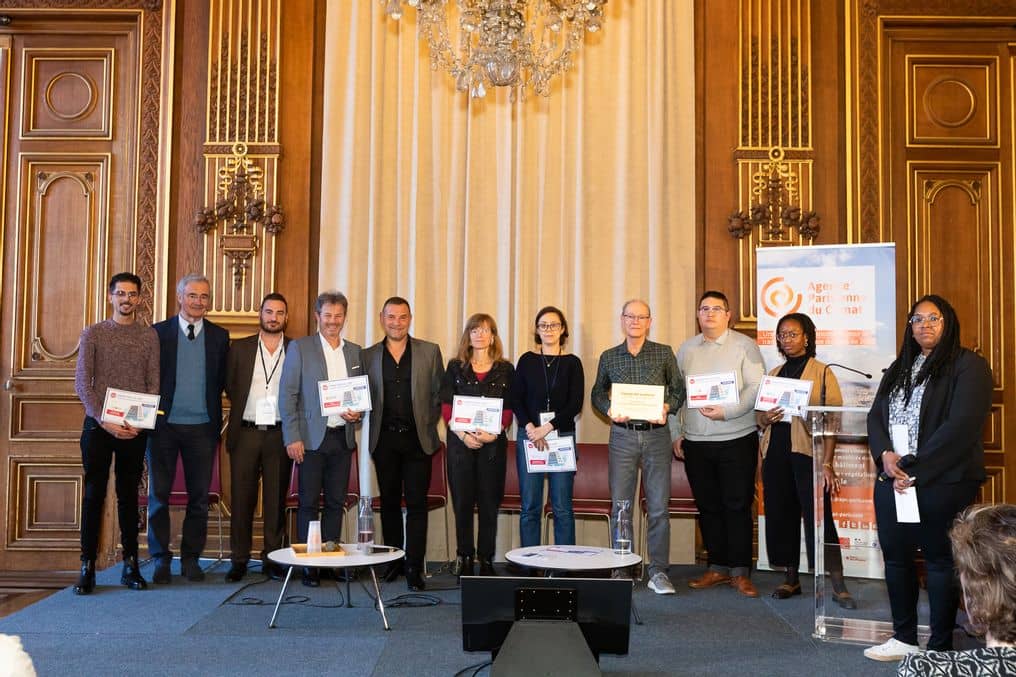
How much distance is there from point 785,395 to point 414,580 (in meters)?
2.34

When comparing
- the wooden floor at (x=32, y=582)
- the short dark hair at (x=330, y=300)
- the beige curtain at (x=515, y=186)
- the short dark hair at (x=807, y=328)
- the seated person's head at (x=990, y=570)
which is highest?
the beige curtain at (x=515, y=186)

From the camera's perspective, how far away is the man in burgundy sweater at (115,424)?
5.02 metres

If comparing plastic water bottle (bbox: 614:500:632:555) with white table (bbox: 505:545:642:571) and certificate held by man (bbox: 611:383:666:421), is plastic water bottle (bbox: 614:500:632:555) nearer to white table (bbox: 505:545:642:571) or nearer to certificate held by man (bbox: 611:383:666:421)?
white table (bbox: 505:545:642:571)

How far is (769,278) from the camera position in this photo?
6.02 m

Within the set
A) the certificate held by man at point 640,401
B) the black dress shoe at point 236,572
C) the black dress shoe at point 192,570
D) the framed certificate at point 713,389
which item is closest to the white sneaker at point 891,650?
the framed certificate at point 713,389

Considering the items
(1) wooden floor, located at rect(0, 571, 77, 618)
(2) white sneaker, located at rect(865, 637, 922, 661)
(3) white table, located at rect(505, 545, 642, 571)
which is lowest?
(1) wooden floor, located at rect(0, 571, 77, 618)

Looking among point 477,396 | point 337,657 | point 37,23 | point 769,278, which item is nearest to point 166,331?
point 477,396

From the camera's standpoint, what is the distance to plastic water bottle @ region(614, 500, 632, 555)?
4.41m

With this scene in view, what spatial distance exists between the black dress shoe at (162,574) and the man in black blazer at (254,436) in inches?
13.4

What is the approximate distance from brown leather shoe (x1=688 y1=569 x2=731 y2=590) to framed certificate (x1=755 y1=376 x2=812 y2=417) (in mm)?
1096

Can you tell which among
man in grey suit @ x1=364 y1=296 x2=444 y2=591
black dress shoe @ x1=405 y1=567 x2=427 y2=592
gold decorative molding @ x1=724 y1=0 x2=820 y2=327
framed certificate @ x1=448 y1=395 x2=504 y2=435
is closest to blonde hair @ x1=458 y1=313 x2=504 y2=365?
man in grey suit @ x1=364 y1=296 x2=444 y2=591

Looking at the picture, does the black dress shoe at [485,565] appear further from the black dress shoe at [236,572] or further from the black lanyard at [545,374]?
the black dress shoe at [236,572]

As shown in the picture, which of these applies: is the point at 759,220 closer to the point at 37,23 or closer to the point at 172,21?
the point at 172,21

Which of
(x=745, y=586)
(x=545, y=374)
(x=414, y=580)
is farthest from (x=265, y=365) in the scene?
(x=745, y=586)
